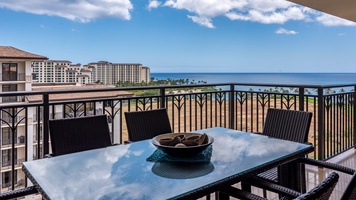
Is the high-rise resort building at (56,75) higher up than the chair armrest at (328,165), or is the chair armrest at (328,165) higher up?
the high-rise resort building at (56,75)

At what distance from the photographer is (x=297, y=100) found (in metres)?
3.53

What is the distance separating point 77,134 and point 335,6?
12.2 feet

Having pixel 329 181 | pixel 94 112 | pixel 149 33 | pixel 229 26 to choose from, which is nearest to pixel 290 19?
pixel 229 26

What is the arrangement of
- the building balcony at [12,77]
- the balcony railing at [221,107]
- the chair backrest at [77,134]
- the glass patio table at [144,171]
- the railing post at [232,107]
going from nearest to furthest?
the glass patio table at [144,171] < the chair backrest at [77,134] < the balcony railing at [221,107] < the building balcony at [12,77] < the railing post at [232,107]

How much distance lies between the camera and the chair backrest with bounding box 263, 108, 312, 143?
2043 millimetres

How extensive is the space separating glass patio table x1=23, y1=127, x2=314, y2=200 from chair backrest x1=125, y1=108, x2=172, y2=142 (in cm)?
39

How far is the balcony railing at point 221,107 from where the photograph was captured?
8.24 feet

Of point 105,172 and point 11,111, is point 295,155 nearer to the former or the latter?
point 105,172

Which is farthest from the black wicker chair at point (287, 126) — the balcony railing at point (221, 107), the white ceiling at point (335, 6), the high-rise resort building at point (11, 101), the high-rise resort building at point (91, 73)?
the high-rise resort building at point (91, 73)

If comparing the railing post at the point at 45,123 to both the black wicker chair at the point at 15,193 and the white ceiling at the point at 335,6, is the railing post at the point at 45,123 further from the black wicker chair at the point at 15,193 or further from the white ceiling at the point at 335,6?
the white ceiling at the point at 335,6

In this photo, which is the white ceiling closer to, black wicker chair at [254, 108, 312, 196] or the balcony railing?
the balcony railing

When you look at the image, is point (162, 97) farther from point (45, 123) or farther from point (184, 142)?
point (184, 142)

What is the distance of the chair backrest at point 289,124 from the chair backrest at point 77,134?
1.29m

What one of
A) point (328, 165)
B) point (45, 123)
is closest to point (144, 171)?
point (328, 165)
